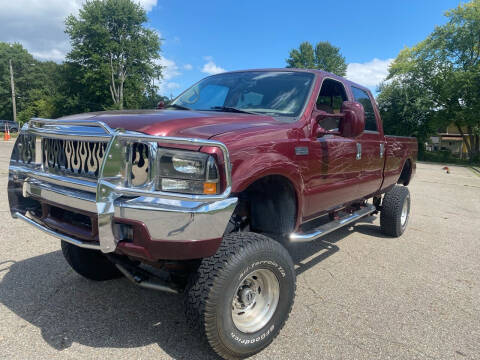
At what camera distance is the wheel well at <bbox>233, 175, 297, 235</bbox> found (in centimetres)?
282

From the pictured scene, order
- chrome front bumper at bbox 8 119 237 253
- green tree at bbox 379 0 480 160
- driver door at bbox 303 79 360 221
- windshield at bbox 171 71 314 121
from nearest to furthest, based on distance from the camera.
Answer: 1. chrome front bumper at bbox 8 119 237 253
2. driver door at bbox 303 79 360 221
3. windshield at bbox 171 71 314 121
4. green tree at bbox 379 0 480 160

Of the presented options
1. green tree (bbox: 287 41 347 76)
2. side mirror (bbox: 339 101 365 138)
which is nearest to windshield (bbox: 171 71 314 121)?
side mirror (bbox: 339 101 365 138)

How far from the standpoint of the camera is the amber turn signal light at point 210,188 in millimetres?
2004

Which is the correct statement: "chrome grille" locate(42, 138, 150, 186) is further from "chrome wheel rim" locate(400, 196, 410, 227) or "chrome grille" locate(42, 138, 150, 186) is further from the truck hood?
"chrome wheel rim" locate(400, 196, 410, 227)

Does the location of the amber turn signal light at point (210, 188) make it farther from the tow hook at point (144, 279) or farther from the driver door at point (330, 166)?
the driver door at point (330, 166)

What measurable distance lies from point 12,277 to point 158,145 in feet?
8.22

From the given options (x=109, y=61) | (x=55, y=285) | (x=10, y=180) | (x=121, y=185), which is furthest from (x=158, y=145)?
(x=109, y=61)

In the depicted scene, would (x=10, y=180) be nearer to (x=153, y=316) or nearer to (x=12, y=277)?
(x=12, y=277)

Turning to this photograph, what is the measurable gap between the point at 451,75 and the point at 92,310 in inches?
1465

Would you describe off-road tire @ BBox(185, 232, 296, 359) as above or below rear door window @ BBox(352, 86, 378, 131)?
below

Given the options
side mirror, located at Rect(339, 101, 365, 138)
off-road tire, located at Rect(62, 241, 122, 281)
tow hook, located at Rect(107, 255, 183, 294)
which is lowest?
off-road tire, located at Rect(62, 241, 122, 281)

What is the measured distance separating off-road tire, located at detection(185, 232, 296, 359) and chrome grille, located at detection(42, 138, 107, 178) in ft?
3.01

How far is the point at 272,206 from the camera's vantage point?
2.86 m

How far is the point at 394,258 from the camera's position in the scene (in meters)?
4.44
